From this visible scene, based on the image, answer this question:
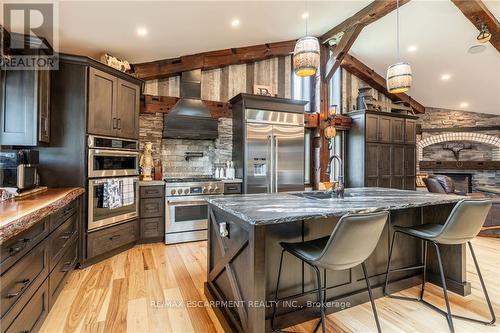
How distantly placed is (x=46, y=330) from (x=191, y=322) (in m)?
1.02

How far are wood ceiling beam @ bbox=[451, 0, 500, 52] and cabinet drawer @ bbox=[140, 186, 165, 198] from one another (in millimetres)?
5121

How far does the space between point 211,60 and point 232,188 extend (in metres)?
2.33

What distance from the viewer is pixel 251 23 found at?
3975mm

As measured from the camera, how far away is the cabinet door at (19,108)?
243 cm

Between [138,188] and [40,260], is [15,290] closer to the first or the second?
[40,260]

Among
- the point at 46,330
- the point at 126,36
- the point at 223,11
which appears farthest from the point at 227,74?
the point at 46,330

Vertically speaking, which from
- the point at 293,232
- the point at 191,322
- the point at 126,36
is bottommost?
the point at 191,322

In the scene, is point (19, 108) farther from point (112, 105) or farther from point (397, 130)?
point (397, 130)

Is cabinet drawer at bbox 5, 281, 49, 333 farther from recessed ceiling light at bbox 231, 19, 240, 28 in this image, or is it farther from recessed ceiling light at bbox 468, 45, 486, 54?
recessed ceiling light at bbox 468, 45, 486, 54

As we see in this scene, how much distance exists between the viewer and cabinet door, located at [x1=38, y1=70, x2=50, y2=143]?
253cm

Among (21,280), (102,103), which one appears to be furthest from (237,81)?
(21,280)

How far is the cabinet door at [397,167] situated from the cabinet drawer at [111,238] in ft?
18.5

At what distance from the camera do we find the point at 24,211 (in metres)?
1.62

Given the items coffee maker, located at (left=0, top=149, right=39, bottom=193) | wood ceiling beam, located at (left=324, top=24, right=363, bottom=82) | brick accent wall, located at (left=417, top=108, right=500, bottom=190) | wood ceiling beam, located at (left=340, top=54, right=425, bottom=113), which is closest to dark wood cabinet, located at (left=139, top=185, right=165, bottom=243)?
coffee maker, located at (left=0, top=149, right=39, bottom=193)
